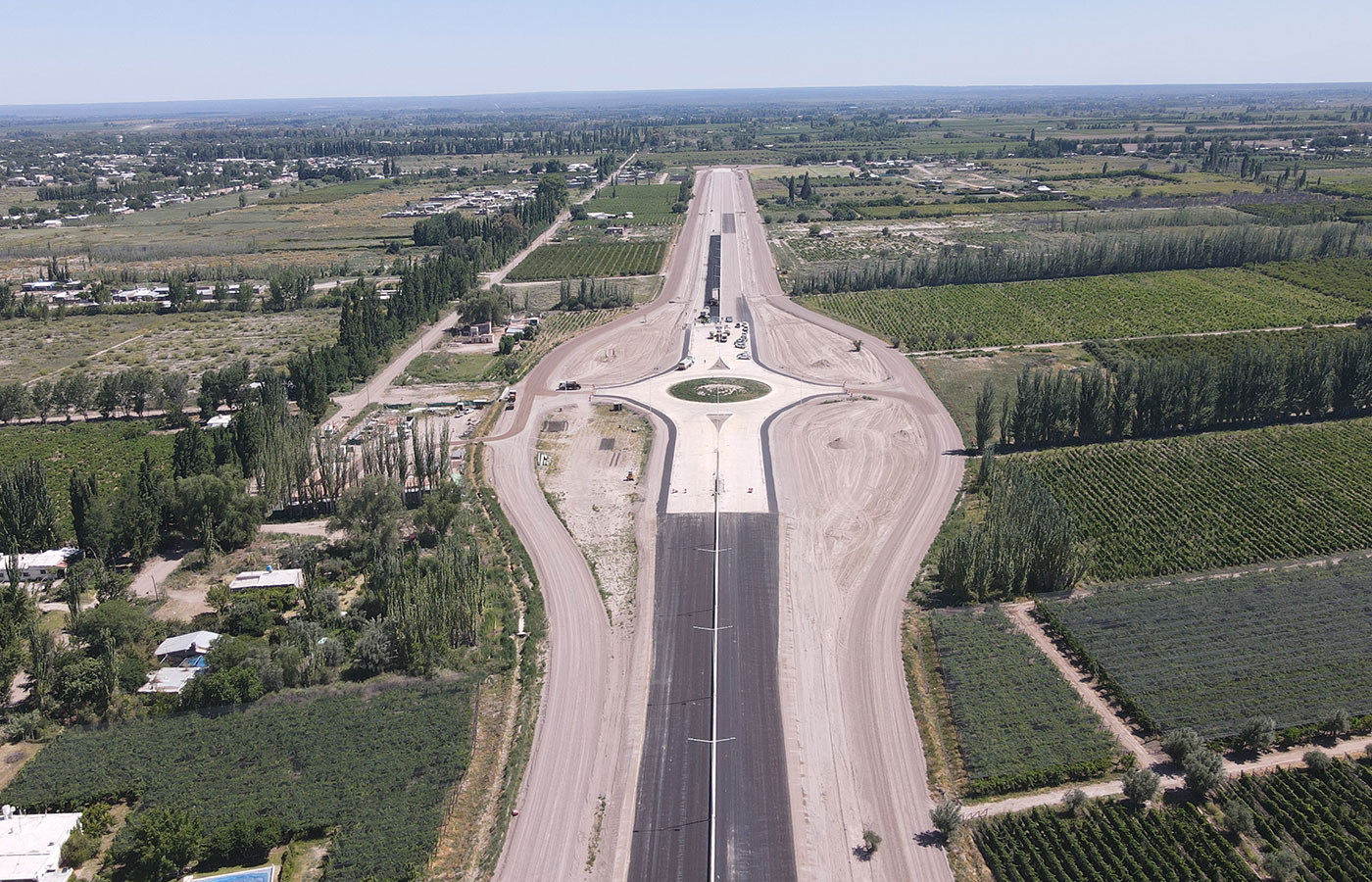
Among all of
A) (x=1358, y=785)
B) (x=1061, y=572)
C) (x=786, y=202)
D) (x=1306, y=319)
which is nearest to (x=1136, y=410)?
(x=1061, y=572)

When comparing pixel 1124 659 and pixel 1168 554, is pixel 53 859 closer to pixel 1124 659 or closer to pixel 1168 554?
pixel 1124 659

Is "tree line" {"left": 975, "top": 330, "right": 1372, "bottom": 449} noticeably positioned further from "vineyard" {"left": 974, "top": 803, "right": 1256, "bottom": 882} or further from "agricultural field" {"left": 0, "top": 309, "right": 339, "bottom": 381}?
"agricultural field" {"left": 0, "top": 309, "right": 339, "bottom": 381}

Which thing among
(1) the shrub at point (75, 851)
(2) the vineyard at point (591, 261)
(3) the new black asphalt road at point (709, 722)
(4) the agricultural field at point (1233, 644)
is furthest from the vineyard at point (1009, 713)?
(2) the vineyard at point (591, 261)

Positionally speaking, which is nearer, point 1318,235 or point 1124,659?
point 1124,659

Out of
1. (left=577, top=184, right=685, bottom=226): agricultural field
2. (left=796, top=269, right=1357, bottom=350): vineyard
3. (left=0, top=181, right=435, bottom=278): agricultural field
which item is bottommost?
(left=796, top=269, right=1357, bottom=350): vineyard

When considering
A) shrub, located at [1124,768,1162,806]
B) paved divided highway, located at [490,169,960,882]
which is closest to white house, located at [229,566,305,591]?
paved divided highway, located at [490,169,960,882]

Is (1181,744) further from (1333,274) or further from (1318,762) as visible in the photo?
(1333,274)

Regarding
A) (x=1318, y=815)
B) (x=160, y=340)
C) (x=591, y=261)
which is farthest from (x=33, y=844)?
(x=591, y=261)
